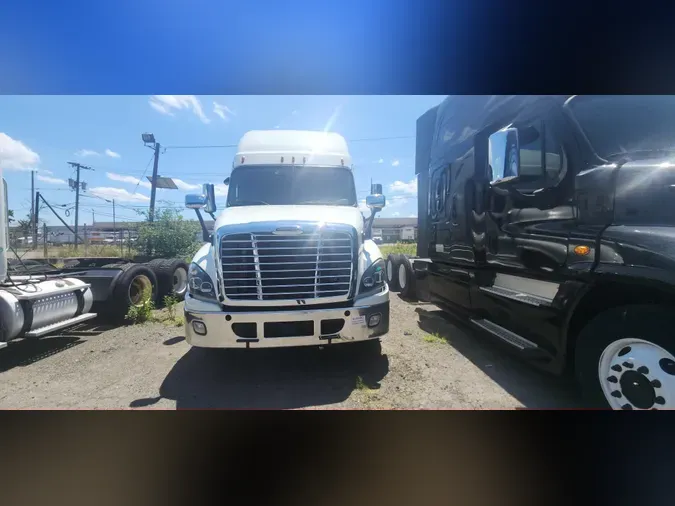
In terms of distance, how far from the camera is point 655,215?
2.09 meters

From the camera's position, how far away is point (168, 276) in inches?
223

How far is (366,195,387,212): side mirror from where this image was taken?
4.32 metres

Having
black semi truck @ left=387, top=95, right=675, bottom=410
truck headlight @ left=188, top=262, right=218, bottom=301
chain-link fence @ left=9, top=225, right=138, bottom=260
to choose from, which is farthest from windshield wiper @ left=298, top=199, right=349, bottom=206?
chain-link fence @ left=9, top=225, right=138, bottom=260

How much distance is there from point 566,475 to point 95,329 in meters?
5.88

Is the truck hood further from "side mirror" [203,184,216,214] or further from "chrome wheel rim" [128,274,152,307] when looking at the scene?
"chrome wheel rim" [128,274,152,307]

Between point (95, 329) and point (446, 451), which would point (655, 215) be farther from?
point (95, 329)

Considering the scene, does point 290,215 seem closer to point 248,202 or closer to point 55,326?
point 248,202

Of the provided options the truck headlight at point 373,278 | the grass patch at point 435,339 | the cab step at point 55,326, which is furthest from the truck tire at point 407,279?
the cab step at point 55,326

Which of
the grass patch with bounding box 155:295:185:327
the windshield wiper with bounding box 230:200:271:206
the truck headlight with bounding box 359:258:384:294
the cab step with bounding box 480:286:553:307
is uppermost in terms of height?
the windshield wiper with bounding box 230:200:271:206

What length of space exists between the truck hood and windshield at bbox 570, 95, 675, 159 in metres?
2.18

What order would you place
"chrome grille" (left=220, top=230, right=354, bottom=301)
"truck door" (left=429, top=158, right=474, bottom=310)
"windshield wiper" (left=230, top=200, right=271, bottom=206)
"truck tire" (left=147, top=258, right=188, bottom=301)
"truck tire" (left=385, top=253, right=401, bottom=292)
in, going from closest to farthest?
"chrome grille" (left=220, top=230, right=354, bottom=301) < "windshield wiper" (left=230, top=200, right=271, bottom=206) < "truck door" (left=429, top=158, right=474, bottom=310) < "truck tire" (left=147, top=258, right=188, bottom=301) < "truck tire" (left=385, top=253, right=401, bottom=292)

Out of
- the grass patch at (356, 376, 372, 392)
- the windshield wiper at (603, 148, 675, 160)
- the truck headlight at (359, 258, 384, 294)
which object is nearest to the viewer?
the windshield wiper at (603, 148, 675, 160)

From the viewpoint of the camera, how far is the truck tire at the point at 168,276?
560cm

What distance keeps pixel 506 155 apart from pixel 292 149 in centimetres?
261
